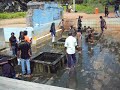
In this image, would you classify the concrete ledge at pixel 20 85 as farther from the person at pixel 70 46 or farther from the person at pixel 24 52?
the person at pixel 70 46

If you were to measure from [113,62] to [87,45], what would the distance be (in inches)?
170

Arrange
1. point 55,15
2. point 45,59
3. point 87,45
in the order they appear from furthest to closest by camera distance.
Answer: point 55,15 < point 87,45 < point 45,59

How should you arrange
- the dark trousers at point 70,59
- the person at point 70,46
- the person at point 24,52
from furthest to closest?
1. the dark trousers at point 70,59
2. the person at point 70,46
3. the person at point 24,52

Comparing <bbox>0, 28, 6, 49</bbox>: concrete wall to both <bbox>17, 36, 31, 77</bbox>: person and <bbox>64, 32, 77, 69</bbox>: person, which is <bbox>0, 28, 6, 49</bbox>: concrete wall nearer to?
<bbox>17, 36, 31, 77</bbox>: person

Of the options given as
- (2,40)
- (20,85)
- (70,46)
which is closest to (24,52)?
(70,46)

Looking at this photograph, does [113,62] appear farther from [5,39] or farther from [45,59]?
[5,39]

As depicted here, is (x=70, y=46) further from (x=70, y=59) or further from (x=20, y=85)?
(x=20, y=85)

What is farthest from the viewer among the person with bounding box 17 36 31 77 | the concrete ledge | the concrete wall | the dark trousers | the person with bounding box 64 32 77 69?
the concrete wall

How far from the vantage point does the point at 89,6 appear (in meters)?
36.2

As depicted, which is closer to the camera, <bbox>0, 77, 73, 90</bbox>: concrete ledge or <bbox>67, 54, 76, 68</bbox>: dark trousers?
<bbox>0, 77, 73, 90</bbox>: concrete ledge

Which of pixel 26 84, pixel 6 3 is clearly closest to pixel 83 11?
pixel 6 3

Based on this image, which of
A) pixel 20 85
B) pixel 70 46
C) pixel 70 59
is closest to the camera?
pixel 20 85

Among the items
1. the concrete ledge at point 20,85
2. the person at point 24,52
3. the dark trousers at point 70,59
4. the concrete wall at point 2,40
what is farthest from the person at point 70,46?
the concrete wall at point 2,40

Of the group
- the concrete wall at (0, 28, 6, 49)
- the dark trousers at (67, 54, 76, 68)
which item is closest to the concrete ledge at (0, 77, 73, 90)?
the dark trousers at (67, 54, 76, 68)
